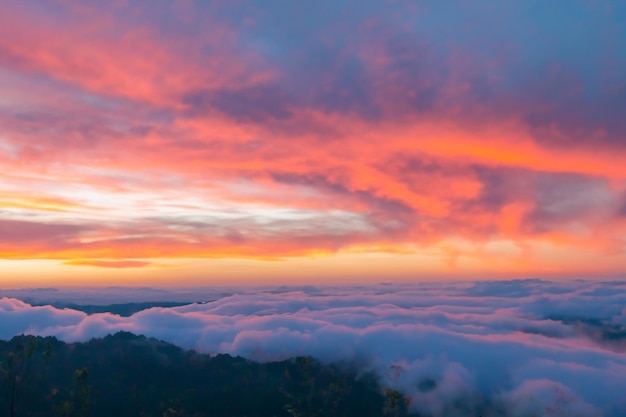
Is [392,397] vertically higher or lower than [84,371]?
lower

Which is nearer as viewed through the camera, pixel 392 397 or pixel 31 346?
pixel 31 346

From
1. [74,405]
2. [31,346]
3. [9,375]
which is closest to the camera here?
[31,346]

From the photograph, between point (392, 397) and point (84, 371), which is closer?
point (84, 371)

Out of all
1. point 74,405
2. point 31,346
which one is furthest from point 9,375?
point 74,405

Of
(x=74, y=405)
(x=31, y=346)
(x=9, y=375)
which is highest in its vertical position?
(x=31, y=346)

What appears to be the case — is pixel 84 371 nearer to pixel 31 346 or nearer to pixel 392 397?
pixel 31 346

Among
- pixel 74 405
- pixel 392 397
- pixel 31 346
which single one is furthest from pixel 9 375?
pixel 392 397

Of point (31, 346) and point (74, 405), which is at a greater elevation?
point (31, 346)

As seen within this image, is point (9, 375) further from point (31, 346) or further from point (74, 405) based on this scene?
point (74, 405)

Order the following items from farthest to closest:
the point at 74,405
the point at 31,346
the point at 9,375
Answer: the point at 74,405 < the point at 9,375 < the point at 31,346
